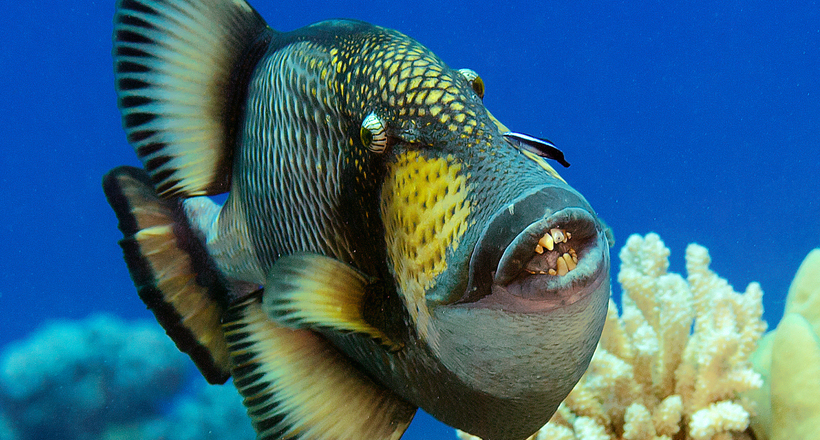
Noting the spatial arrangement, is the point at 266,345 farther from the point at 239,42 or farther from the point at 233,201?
the point at 239,42

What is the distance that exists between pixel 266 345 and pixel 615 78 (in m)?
20.6

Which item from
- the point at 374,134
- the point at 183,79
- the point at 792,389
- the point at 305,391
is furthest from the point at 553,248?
the point at 792,389

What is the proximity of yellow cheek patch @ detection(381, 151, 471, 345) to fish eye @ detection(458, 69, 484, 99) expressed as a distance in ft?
0.68

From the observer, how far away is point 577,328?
0.73m

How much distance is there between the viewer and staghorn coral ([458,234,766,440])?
74.7 inches

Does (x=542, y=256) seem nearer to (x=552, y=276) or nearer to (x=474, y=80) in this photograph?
(x=552, y=276)

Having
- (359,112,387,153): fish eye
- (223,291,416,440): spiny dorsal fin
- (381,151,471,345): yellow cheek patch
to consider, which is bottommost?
(223,291,416,440): spiny dorsal fin

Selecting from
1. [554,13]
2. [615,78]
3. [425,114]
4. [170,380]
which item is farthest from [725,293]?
[554,13]

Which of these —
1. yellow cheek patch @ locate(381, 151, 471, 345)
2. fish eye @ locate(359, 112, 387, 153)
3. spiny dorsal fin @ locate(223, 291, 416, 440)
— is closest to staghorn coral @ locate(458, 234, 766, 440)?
spiny dorsal fin @ locate(223, 291, 416, 440)

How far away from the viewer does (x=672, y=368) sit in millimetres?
2092

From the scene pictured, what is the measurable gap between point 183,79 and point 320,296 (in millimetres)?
658

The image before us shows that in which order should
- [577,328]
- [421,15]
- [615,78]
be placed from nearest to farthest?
[577,328] < [615,78] < [421,15]

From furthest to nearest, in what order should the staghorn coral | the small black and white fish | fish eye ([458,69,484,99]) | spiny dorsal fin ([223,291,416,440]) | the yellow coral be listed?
the staghorn coral < the yellow coral < spiny dorsal fin ([223,291,416,440]) < fish eye ([458,69,484,99]) < the small black and white fish

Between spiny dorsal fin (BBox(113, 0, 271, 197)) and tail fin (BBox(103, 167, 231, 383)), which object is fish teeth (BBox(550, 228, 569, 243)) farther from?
tail fin (BBox(103, 167, 231, 383))
